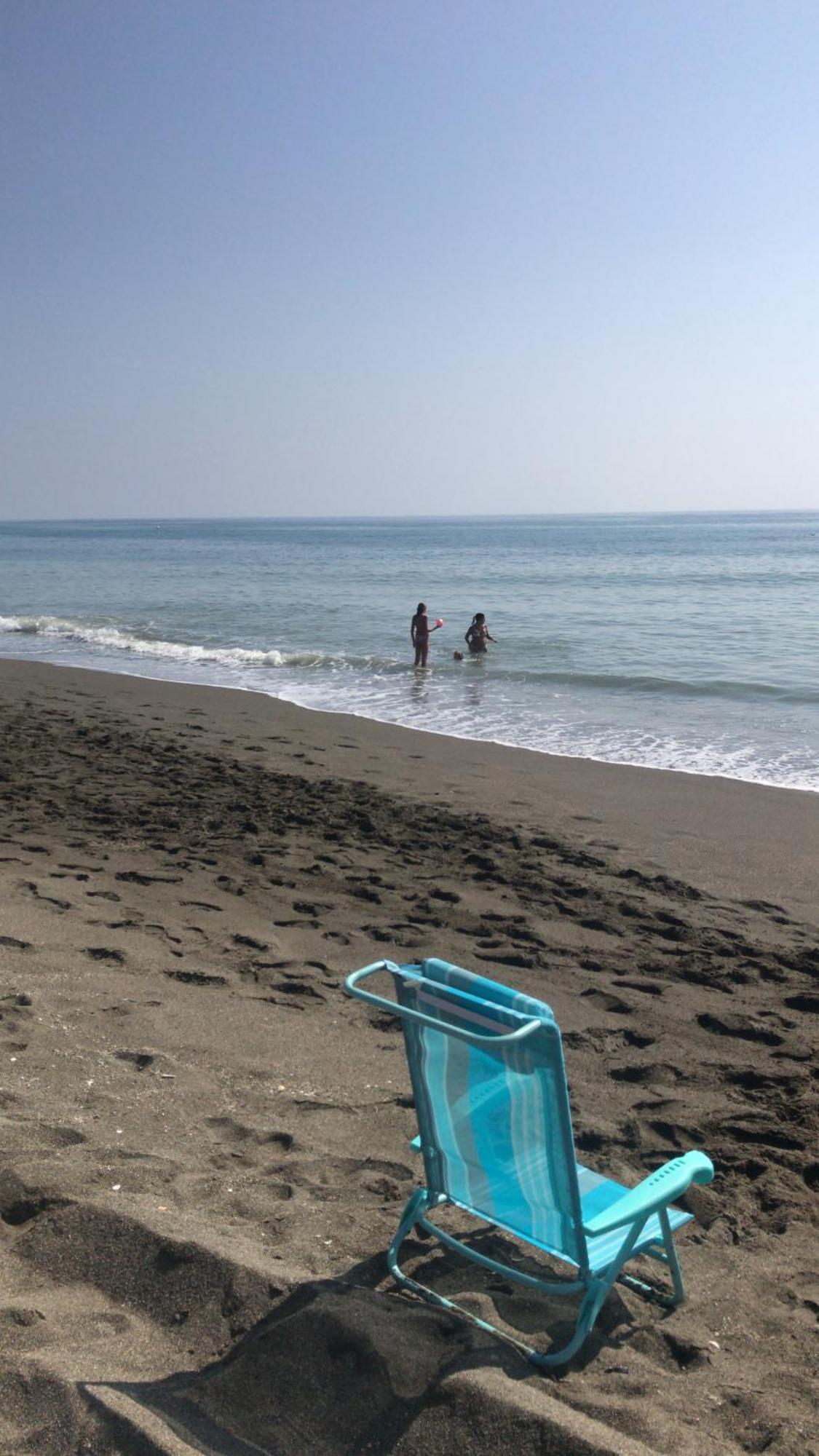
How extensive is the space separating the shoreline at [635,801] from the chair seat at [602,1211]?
12.8 feet

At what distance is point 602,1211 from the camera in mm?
2898

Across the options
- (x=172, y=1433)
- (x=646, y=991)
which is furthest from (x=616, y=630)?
(x=172, y=1433)

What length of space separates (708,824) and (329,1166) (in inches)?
233

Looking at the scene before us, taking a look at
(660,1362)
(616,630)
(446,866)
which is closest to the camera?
(660,1362)

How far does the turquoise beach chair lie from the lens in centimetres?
258

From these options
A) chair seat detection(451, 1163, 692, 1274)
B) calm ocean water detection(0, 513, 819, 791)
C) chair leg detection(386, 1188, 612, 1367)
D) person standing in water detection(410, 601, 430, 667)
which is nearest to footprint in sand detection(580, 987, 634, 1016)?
chair seat detection(451, 1163, 692, 1274)

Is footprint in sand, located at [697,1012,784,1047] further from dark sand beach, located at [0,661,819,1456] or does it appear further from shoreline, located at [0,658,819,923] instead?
shoreline, located at [0,658,819,923]

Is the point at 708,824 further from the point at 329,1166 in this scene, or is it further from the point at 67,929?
the point at 329,1166

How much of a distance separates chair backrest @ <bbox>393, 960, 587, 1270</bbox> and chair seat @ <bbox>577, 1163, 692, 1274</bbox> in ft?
0.48

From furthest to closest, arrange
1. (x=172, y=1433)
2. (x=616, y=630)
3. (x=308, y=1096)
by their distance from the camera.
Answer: (x=616, y=630) < (x=308, y=1096) < (x=172, y=1433)

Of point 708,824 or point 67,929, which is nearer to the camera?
point 67,929

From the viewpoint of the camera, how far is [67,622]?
26188 mm

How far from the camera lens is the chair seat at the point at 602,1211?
111 inches

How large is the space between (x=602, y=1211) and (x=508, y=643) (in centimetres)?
2006
